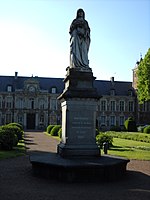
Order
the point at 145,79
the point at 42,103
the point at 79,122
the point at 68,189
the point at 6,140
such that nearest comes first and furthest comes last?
1. the point at 68,189
2. the point at 79,122
3. the point at 6,140
4. the point at 145,79
5. the point at 42,103

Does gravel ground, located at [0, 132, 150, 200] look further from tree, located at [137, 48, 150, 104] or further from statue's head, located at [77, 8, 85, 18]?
tree, located at [137, 48, 150, 104]

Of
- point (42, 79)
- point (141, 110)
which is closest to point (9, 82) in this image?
point (42, 79)

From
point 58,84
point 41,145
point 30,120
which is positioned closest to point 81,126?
point 41,145

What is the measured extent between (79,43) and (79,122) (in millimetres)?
3047

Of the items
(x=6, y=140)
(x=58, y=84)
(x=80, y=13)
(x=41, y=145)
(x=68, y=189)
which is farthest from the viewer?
(x=58, y=84)

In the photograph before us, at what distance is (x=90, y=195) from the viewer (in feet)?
24.7

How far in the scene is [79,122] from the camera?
10.9 metres

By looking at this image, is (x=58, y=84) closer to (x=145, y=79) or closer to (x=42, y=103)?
(x=42, y=103)

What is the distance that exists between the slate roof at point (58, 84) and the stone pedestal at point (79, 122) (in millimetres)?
53516

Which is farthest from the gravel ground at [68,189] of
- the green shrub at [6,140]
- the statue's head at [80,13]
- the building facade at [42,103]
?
the building facade at [42,103]

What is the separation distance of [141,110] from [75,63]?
183 feet

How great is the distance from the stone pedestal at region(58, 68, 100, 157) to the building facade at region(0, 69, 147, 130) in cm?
5210

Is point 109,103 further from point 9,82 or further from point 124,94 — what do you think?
point 9,82

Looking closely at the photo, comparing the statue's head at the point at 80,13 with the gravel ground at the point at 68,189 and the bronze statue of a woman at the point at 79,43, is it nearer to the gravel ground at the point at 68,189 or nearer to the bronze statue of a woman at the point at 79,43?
the bronze statue of a woman at the point at 79,43
